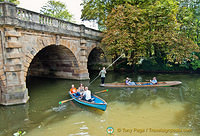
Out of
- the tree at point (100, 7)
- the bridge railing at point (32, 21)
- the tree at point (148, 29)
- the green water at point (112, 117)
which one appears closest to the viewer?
the green water at point (112, 117)

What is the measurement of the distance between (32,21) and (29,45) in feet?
4.76

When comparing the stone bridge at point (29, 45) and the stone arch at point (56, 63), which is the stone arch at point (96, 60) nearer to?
the stone bridge at point (29, 45)

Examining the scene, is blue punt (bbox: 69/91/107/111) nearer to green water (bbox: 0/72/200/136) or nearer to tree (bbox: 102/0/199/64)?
green water (bbox: 0/72/200/136)

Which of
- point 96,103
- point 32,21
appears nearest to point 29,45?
point 32,21

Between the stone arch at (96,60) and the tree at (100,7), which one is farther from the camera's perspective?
the stone arch at (96,60)

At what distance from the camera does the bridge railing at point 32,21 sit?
6.98 meters

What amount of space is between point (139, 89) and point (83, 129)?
632cm

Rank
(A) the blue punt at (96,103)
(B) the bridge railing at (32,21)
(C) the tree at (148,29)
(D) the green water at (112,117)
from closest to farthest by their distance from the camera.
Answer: (D) the green water at (112,117)
(A) the blue punt at (96,103)
(B) the bridge railing at (32,21)
(C) the tree at (148,29)

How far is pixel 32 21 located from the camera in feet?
27.9

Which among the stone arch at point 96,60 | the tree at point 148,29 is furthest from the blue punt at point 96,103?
the stone arch at point 96,60

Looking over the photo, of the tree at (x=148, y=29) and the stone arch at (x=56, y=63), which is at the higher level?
the tree at (x=148, y=29)

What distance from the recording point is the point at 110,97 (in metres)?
8.66

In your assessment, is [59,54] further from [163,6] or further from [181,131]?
[181,131]

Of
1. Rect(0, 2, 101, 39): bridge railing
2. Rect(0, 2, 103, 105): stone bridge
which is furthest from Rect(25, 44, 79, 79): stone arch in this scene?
Rect(0, 2, 101, 39): bridge railing
